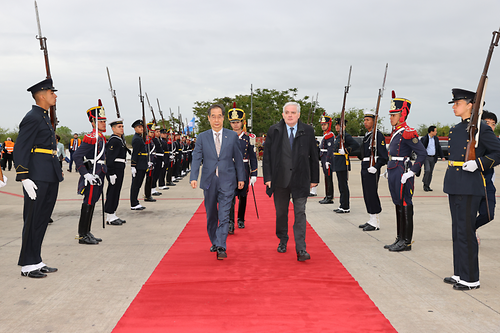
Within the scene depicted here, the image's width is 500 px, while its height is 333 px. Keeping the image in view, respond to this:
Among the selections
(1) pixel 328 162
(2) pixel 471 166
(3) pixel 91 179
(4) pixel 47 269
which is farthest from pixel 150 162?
(2) pixel 471 166

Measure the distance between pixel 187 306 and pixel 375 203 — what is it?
445cm

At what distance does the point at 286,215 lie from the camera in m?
5.54

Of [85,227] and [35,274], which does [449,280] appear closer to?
[35,274]

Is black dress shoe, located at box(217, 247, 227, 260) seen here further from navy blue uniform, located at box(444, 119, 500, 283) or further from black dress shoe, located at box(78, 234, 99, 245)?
navy blue uniform, located at box(444, 119, 500, 283)

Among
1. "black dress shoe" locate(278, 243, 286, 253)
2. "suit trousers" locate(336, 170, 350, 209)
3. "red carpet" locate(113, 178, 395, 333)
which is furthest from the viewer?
"suit trousers" locate(336, 170, 350, 209)

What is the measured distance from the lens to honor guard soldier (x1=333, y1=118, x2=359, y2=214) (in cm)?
899

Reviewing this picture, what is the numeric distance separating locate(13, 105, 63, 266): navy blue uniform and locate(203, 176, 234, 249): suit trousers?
1.82m

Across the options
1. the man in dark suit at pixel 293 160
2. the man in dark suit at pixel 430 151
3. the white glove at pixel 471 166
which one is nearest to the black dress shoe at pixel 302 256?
the man in dark suit at pixel 293 160

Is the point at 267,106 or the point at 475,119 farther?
the point at 267,106

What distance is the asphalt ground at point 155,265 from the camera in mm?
3432

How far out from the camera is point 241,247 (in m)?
5.96

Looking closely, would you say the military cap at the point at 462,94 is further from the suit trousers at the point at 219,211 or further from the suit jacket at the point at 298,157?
the suit trousers at the point at 219,211

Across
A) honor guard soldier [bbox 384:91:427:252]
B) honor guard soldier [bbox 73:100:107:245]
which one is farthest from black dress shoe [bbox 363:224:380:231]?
honor guard soldier [bbox 73:100:107:245]

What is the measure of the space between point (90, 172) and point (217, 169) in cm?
230
